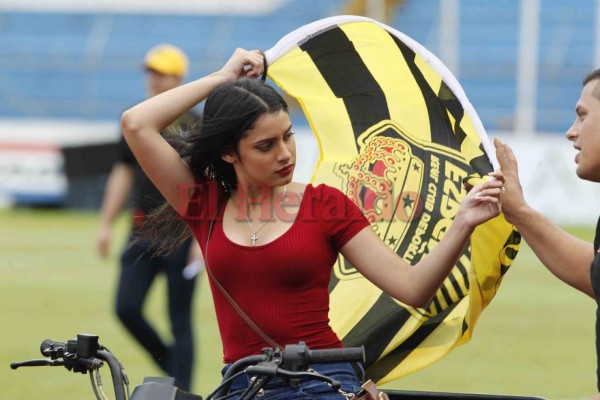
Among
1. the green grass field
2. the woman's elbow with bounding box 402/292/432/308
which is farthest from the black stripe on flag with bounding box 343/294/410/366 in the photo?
the green grass field

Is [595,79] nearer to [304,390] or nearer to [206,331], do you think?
[304,390]

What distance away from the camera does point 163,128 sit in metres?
4.45

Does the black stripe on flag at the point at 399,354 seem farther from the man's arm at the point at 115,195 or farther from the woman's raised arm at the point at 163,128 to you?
the man's arm at the point at 115,195

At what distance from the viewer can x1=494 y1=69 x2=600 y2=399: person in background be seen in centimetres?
419

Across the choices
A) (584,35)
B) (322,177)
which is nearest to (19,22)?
(584,35)

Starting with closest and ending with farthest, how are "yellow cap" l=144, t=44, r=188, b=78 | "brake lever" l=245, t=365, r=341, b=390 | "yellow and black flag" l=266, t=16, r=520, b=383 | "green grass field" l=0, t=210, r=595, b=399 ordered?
1. "brake lever" l=245, t=365, r=341, b=390
2. "yellow and black flag" l=266, t=16, r=520, b=383
3. "yellow cap" l=144, t=44, r=188, b=78
4. "green grass field" l=0, t=210, r=595, b=399

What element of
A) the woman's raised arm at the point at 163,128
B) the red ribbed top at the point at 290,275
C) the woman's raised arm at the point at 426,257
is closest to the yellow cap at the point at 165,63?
the woman's raised arm at the point at 163,128

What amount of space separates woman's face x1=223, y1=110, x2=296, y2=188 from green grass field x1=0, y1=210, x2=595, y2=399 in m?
4.46

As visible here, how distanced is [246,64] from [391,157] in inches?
30.4

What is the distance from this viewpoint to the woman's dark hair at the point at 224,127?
4.22m

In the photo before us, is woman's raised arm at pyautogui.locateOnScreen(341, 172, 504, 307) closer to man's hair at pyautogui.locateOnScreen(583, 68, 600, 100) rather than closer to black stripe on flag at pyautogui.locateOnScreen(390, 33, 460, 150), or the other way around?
man's hair at pyautogui.locateOnScreen(583, 68, 600, 100)

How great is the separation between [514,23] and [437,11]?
201cm

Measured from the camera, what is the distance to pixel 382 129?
5059 millimetres

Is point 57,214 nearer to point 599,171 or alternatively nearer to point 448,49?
point 448,49
